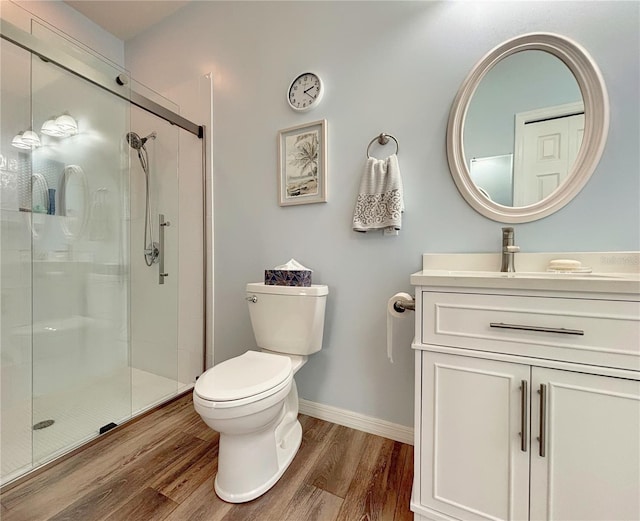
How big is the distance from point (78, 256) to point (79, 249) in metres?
0.05

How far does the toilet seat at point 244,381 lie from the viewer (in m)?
0.97

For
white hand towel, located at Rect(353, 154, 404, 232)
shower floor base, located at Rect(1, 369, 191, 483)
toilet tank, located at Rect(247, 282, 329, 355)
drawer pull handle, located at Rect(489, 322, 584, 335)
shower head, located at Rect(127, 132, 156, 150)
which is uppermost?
shower head, located at Rect(127, 132, 156, 150)

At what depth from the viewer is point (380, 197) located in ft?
4.51

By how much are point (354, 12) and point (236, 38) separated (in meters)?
0.80

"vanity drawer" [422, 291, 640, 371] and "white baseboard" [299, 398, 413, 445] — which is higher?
"vanity drawer" [422, 291, 640, 371]

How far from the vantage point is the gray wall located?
3.49ft

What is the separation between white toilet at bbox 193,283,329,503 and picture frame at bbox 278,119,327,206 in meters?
0.54

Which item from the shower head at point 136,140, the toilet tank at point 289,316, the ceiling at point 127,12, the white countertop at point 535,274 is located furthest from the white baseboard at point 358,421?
the ceiling at point 127,12

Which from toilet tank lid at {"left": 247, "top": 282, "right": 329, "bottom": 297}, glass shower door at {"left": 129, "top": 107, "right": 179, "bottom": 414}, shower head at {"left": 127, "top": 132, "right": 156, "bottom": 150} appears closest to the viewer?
toilet tank lid at {"left": 247, "top": 282, "right": 329, "bottom": 297}

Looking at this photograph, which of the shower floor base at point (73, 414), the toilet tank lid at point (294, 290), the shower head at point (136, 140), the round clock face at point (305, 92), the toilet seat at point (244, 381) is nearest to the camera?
the toilet seat at point (244, 381)

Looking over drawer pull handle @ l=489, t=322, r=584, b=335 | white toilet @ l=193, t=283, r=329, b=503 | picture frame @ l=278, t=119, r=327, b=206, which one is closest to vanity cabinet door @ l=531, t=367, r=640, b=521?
drawer pull handle @ l=489, t=322, r=584, b=335

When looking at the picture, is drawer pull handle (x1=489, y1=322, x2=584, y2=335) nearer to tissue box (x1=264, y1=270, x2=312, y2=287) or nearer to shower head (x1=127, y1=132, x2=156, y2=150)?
tissue box (x1=264, y1=270, x2=312, y2=287)

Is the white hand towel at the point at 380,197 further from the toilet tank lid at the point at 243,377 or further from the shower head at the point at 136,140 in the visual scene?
the shower head at the point at 136,140

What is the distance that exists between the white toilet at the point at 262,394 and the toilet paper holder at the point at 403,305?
0.39m
